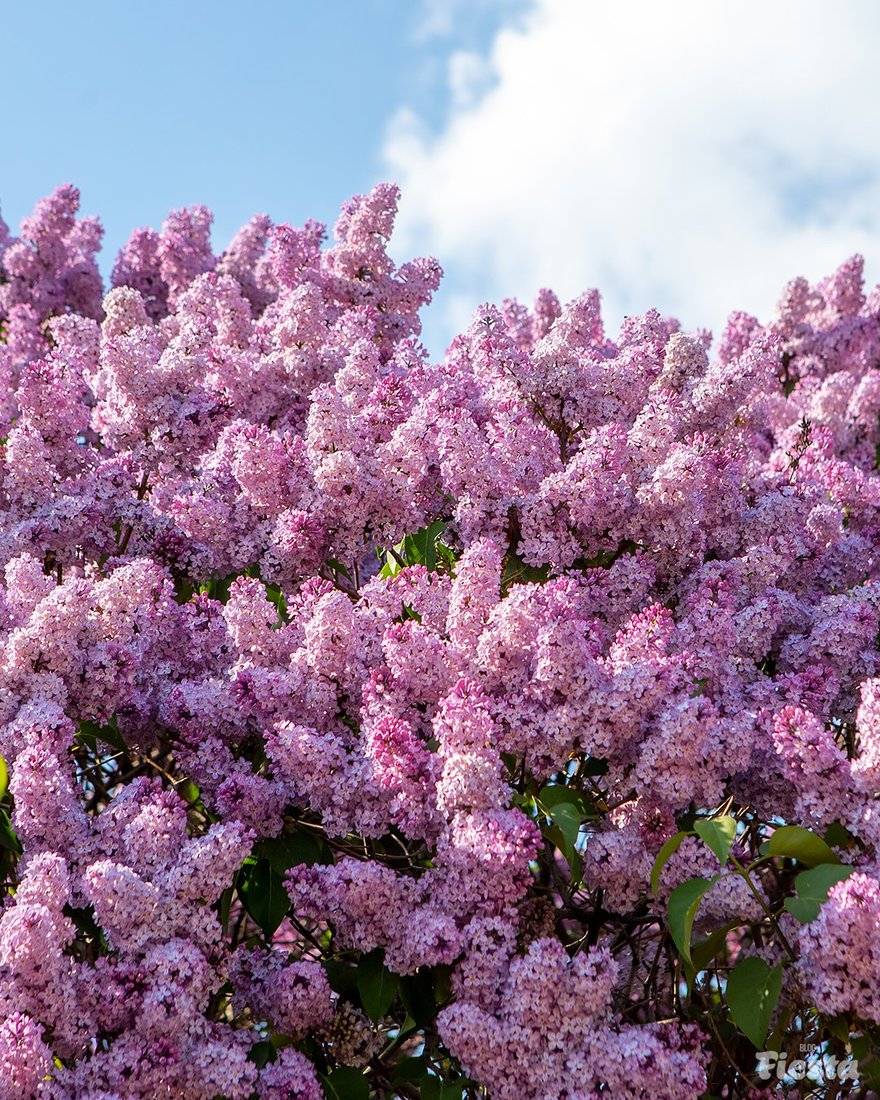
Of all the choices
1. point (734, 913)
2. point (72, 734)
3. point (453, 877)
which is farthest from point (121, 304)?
point (734, 913)

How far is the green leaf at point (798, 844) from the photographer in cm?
345

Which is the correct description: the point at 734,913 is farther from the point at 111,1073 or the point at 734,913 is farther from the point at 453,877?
the point at 111,1073

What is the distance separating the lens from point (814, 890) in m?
3.39

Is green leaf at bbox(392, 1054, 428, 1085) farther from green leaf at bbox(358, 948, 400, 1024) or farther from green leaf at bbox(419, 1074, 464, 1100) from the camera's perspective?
green leaf at bbox(358, 948, 400, 1024)

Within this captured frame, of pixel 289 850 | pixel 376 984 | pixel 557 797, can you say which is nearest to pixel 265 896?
pixel 289 850

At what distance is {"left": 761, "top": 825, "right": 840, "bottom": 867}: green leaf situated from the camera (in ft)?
11.3

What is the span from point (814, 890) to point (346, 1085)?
1.37m

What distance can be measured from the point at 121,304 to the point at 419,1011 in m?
3.88

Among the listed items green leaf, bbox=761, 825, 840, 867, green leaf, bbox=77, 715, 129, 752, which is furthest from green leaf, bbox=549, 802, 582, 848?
green leaf, bbox=77, 715, 129, 752

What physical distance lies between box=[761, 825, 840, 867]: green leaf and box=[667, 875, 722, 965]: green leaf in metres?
0.18

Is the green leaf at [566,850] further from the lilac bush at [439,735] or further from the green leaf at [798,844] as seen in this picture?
the green leaf at [798,844]

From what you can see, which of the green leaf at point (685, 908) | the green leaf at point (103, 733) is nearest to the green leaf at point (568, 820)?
the green leaf at point (685, 908)

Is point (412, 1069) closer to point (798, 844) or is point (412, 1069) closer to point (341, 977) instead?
point (341, 977)

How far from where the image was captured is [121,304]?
20.9 feet
